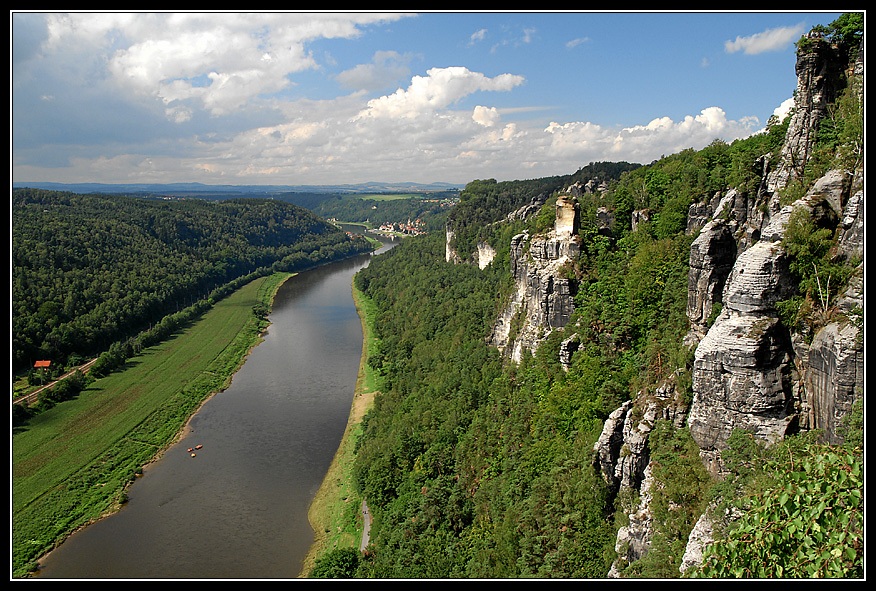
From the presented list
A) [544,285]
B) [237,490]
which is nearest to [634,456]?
[544,285]

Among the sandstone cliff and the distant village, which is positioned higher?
the sandstone cliff

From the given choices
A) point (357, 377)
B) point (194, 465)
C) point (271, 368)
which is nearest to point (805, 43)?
point (194, 465)

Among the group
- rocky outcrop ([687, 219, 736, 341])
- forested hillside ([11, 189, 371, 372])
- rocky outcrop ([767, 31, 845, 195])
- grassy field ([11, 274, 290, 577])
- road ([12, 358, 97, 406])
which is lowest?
grassy field ([11, 274, 290, 577])

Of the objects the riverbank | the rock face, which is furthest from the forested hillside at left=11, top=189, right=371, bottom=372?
the rock face

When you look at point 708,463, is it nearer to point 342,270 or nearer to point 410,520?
point 410,520

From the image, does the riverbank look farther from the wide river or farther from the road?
the road

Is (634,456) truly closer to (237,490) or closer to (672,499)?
(672,499)

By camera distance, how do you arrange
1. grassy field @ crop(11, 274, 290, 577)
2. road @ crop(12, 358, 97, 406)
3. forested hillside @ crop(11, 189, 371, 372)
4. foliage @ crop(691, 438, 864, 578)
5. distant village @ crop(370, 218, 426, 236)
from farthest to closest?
distant village @ crop(370, 218, 426, 236)
forested hillside @ crop(11, 189, 371, 372)
road @ crop(12, 358, 97, 406)
grassy field @ crop(11, 274, 290, 577)
foliage @ crop(691, 438, 864, 578)

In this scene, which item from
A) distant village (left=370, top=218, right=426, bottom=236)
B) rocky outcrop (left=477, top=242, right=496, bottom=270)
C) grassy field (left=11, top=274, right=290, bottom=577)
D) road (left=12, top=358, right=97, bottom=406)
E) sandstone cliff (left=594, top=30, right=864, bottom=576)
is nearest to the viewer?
sandstone cliff (left=594, top=30, right=864, bottom=576)
